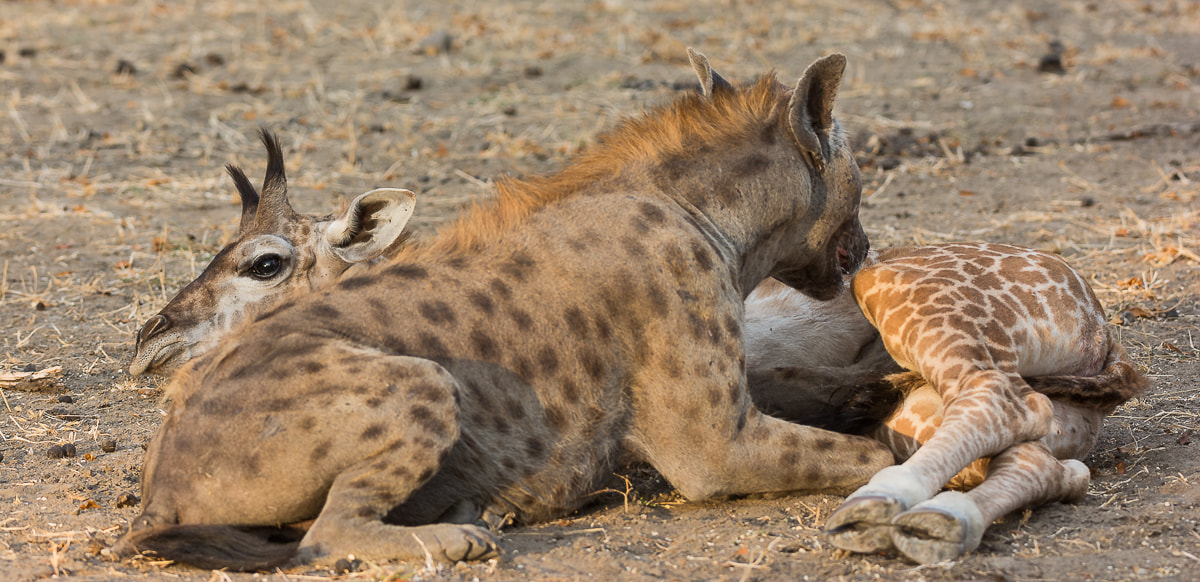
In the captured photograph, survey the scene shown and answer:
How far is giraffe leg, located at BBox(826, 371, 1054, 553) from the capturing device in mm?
4078

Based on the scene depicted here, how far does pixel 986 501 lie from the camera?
4.27 metres

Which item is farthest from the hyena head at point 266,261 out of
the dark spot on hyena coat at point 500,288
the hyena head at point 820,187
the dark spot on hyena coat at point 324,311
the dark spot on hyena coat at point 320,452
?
the hyena head at point 820,187

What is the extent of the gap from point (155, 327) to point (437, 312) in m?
1.72

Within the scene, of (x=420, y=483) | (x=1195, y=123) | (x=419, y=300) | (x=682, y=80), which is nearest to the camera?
(x=420, y=483)

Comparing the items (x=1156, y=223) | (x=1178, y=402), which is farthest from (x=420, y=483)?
(x=1156, y=223)

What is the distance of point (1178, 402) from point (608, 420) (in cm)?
302

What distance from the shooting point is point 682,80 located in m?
12.4

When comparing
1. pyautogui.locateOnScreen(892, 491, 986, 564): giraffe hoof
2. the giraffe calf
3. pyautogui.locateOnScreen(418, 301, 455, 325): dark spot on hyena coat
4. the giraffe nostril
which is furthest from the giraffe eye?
pyautogui.locateOnScreen(892, 491, 986, 564): giraffe hoof

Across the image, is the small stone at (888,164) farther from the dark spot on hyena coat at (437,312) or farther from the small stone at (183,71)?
the small stone at (183,71)

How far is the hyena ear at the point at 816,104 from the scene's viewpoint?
201 inches

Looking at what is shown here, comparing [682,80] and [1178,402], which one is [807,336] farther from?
[682,80]

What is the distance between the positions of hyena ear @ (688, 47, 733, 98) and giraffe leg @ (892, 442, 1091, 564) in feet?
6.57

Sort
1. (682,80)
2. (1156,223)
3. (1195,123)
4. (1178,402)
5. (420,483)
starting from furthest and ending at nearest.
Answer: (682,80) < (1195,123) < (1156,223) < (1178,402) < (420,483)

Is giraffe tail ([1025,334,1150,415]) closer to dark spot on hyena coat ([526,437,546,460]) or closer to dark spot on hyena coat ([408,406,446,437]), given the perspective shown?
dark spot on hyena coat ([526,437,546,460])
